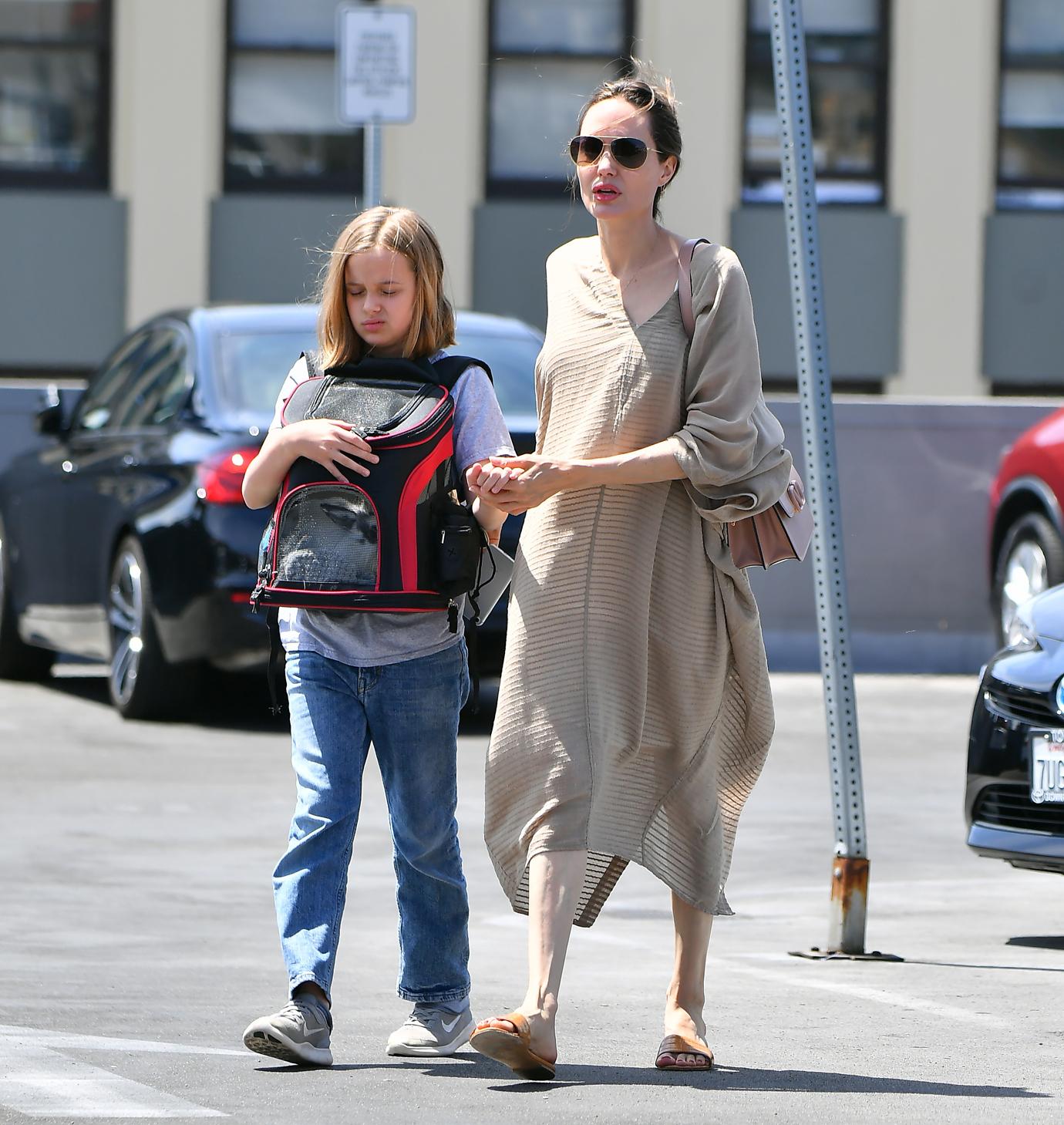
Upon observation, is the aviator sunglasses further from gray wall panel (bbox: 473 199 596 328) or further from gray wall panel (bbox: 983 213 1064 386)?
gray wall panel (bbox: 983 213 1064 386)

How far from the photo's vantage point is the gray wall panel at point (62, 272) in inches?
699

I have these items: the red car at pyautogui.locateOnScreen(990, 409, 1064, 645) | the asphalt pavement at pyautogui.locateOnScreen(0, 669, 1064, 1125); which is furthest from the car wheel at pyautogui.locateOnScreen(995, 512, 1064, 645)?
the asphalt pavement at pyautogui.locateOnScreen(0, 669, 1064, 1125)

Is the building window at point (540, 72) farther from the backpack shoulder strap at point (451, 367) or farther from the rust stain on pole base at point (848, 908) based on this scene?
the backpack shoulder strap at point (451, 367)

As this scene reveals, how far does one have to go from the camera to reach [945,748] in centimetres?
1088

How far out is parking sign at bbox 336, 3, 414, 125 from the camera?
12.2 meters

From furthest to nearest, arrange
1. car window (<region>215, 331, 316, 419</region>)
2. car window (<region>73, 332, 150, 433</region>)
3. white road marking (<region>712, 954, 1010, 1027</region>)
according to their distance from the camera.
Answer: car window (<region>73, 332, 150, 433</region>) < car window (<region>215, 331, 316, 419</region>) < white road marking (<region>712, 954, 1010, 1027</region>)

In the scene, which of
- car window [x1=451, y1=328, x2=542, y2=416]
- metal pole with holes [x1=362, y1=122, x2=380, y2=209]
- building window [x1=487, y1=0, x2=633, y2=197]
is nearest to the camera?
car window [x1=451, y1=328, x2=542, y2=416]

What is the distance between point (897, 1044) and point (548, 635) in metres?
1.18

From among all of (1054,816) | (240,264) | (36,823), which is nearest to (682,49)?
(240,264)

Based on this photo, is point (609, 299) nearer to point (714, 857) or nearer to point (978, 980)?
point (714, 857)

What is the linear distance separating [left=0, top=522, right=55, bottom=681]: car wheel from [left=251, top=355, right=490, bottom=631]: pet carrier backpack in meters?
7.12

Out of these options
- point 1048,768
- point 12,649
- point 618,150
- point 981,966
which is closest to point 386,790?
point 618,150

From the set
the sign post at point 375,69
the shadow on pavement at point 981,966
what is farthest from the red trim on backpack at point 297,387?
the sign post at point 375,69

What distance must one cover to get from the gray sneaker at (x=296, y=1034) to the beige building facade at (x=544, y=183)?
12.7 meters
